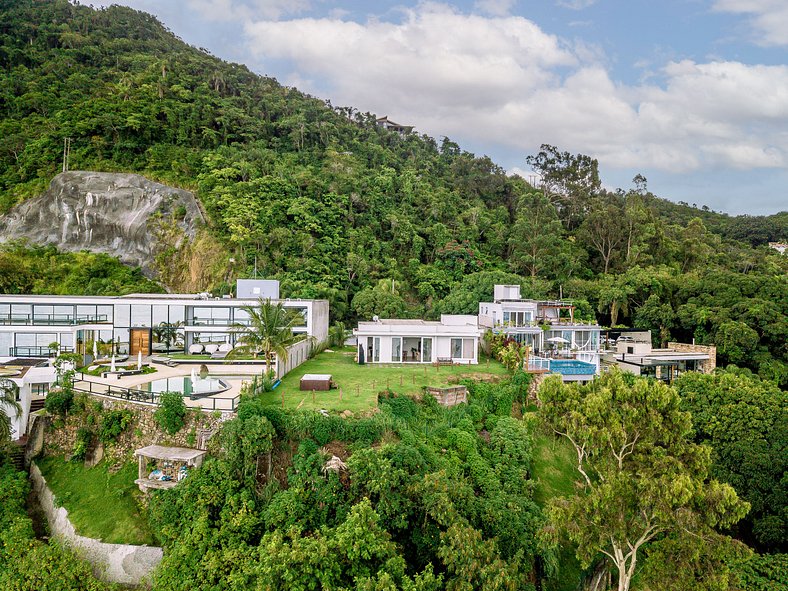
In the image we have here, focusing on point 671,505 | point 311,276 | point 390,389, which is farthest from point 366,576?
point 311,276

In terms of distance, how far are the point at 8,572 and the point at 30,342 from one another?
1586cm

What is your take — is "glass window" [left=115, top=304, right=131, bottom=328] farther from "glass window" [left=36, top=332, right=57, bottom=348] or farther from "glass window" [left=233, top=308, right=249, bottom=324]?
"glass window" [left=233, top=308, right=249, bottom=324]

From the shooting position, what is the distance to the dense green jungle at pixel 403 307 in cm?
1160

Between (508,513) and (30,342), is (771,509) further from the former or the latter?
(30,342)

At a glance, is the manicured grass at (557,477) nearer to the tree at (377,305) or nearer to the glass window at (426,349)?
the glass window at (426,349)

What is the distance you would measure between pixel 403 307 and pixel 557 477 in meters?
20.3

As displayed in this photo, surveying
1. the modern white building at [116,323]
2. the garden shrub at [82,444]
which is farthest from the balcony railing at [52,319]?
the garden shrub at [82,444]

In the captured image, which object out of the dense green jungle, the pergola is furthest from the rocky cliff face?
the pergola

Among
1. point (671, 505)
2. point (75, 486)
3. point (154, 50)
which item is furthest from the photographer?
point (154, 50)

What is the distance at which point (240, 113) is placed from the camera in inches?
2112

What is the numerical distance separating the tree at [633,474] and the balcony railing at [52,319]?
23.8 meters

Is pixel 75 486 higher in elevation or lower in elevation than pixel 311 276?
lower

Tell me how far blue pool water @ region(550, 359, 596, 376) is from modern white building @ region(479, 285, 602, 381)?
490 mm

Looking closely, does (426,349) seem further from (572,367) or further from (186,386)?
(186,386)
